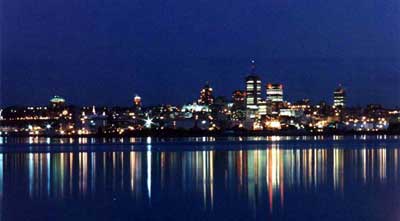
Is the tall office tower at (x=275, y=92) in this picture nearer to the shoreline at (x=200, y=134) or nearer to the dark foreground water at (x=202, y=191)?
the shoreline at (x=200, y=134)

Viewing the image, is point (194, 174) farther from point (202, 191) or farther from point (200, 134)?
point (200, 134)

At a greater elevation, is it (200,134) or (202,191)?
(202,191)

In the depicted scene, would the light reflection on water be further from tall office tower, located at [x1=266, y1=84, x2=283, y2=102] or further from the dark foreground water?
tall office tower, located at [x1=266, y1=84, x2=283, y2=102]

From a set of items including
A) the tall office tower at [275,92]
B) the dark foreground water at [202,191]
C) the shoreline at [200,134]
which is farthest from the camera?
the tall office tower at [275,92]

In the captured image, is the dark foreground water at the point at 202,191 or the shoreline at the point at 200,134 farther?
the shoreline at the point at 200,134

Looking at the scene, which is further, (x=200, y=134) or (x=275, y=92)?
(x=275, y=92)

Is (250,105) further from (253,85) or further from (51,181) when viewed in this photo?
(51,181)

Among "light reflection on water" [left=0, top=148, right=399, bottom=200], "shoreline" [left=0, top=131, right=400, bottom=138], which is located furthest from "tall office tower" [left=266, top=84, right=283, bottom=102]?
"light reflection on water" [left=0, top=148, right=399, bottom=200]

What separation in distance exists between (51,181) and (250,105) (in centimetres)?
10266

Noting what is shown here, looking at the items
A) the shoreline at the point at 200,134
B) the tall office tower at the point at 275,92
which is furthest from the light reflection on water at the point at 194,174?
the tall office tower at the point at 275,92

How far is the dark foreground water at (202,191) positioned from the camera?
49.8 ft

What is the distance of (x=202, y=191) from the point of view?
62.3 ft

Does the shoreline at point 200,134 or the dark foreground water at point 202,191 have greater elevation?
the dark foreground water at point 202,191

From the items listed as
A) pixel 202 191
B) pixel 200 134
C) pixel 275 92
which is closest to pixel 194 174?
pixel 202 191
